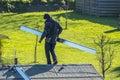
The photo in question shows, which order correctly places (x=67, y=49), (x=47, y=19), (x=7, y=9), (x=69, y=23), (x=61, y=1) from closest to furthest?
(x=47, y=19)
(x=67, y=49)
(x=69, y=23)
(x=7, y=9)
(x=61, y=1)

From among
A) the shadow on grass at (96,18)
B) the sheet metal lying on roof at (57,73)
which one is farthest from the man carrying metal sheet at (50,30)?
the shadow on grass at (96,18)

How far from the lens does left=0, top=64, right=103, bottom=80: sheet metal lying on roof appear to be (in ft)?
26.1

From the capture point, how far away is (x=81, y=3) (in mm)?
35312

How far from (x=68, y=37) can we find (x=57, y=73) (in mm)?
14011

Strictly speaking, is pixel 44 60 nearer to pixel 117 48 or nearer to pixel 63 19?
pixel 117 48

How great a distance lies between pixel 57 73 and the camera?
27.2ft

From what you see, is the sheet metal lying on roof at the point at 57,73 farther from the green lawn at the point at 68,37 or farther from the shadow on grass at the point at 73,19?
the shadow on grass at the point at 73,19

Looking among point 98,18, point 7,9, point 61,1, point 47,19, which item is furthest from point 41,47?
point 61,1

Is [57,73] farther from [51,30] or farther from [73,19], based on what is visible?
[73,19]

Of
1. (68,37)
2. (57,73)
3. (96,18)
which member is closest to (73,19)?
(96,18)

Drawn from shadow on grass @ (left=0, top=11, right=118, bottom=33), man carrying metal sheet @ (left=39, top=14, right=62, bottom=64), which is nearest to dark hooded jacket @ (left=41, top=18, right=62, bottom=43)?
man carrying metal sheet @ (left=39, top=14, right=62, bottom=64)

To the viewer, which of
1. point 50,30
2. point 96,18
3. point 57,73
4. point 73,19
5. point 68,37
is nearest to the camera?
point 57,73

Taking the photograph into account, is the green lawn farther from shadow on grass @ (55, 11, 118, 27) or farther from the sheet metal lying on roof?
the sheet metal lying on roof

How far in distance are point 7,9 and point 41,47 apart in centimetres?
1508
